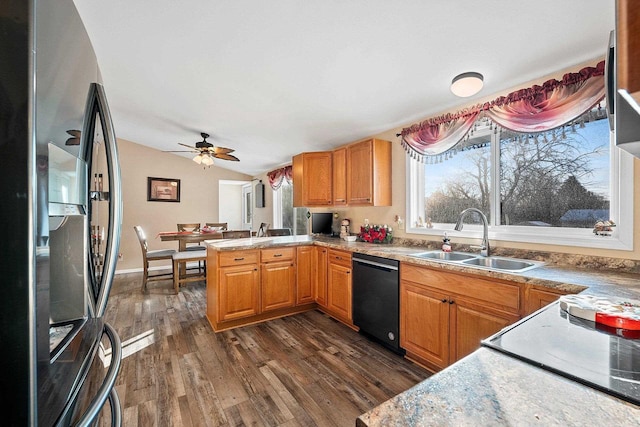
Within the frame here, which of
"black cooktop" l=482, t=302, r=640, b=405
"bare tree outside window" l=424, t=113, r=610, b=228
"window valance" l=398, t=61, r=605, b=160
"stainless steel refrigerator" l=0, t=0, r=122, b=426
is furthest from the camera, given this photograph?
"bare tree outside window" l=424, t=113, r=610, b=228

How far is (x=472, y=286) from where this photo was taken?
5.81 feet

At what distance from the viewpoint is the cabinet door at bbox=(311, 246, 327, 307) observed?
10.4 ft

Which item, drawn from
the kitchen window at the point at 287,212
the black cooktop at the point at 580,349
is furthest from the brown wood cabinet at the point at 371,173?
the black cooktop at the point at 580,349

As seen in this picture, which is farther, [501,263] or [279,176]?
[279,176]


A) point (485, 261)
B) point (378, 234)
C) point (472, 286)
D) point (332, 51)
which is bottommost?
point (472, 286)

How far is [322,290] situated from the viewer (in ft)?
10.5

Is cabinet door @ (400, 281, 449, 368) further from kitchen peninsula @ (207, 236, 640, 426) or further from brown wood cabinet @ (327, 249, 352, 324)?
kitchen peninsula @ (207, 236, 640, 426)

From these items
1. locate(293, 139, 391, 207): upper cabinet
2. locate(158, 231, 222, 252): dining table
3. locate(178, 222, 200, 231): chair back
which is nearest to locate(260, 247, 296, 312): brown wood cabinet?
locate(293, 139, 391, 207): upper cabinet

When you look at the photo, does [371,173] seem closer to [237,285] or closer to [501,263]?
[501,263]

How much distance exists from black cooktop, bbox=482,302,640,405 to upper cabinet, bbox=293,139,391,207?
224 cm

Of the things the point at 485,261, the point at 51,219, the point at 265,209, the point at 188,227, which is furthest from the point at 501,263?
the point at 188,227

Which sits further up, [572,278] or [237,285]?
[572,278]

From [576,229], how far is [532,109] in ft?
2.93

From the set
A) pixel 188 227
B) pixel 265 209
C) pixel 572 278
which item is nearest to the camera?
pixel 572 278
